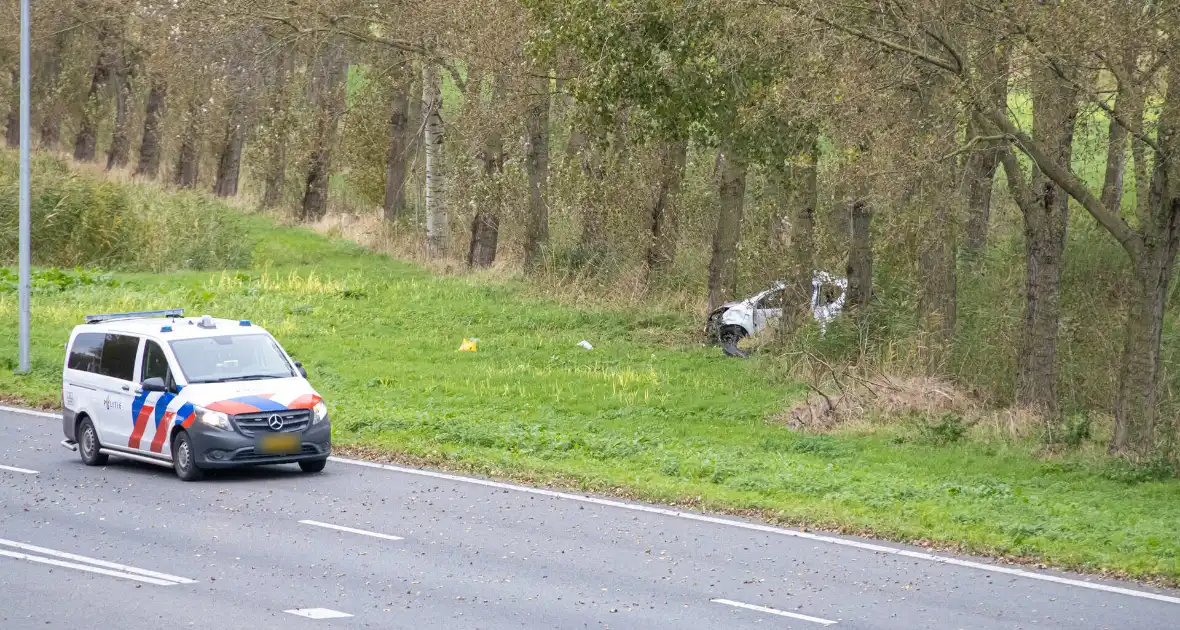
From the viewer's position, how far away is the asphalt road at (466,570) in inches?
363

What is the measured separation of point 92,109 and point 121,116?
3.53 ft

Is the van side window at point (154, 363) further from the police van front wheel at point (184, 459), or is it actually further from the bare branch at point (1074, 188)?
the bare branch at point (1074, 188)

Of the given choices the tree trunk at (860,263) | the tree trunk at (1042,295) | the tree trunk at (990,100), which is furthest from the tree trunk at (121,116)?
the tree trunk at (1042,295)

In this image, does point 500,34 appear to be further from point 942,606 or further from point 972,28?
point 942,606

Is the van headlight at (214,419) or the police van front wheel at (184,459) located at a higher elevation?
the van headlight at (214,419)

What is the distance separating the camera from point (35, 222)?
132 feet

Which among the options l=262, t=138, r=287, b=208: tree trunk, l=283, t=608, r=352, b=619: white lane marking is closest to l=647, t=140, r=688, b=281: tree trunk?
l=262, t=138, r=287, b=208: tree trunk

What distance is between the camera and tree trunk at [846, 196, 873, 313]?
22.8 m

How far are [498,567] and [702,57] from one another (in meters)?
11.1

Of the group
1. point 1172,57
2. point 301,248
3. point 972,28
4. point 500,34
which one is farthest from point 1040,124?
point 301,248

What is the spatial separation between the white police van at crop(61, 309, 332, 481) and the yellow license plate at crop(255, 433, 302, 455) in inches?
0.4

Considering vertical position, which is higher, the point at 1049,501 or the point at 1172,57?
the point at 1172,57

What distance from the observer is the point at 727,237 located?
26359 mm

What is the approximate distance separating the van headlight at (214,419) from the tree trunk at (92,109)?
1523 inches
